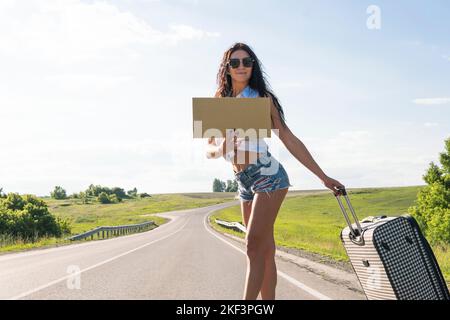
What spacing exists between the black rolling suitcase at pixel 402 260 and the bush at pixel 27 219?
89.8 feet

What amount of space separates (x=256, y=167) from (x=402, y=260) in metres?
1.34

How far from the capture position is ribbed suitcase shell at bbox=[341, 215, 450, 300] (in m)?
3.99

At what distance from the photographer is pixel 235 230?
33094 mm

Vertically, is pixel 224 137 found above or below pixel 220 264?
above

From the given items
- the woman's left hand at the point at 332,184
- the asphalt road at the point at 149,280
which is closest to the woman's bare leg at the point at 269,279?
the woman's left hand at the point at 332,184

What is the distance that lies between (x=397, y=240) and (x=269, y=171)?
1.15 meters

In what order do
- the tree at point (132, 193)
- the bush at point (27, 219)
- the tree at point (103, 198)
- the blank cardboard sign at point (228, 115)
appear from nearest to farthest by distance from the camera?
the blank cardboard sign at point (228, 115)
the bush at point (27, 219)
the tree at point (103, 198)
the tree at point (132, 193)

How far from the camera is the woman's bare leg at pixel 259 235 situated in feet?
12.1

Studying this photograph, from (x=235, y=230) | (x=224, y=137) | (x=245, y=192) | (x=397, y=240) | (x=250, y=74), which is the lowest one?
(x=235, y=230)

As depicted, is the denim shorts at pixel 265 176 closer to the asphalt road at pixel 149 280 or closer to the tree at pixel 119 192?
the asphalt road at pixel 149 280
